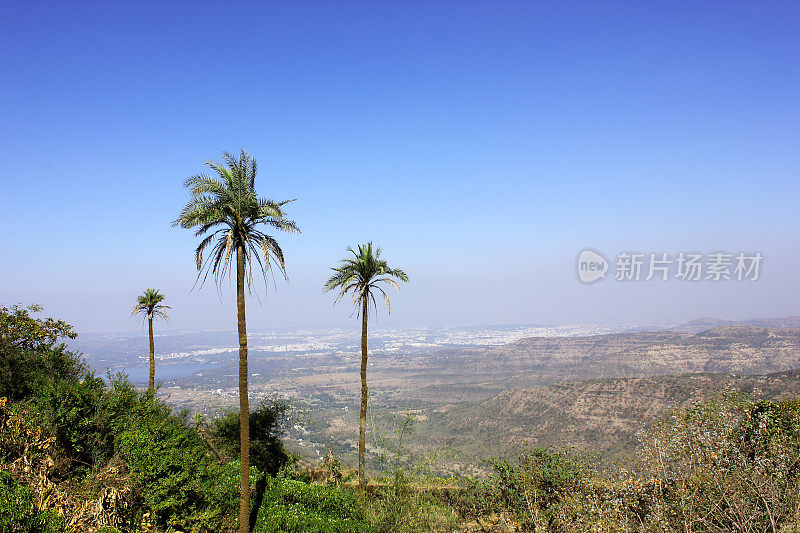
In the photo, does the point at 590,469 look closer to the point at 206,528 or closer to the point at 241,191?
the point at 206,528

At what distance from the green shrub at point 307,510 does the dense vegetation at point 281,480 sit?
5 centimetres

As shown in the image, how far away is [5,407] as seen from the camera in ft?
47.5

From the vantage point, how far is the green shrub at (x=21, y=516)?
8.54 meters

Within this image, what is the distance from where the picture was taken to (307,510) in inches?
616

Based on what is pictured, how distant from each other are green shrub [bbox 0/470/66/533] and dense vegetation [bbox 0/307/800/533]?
0.05 m

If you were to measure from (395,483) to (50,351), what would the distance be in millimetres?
18422

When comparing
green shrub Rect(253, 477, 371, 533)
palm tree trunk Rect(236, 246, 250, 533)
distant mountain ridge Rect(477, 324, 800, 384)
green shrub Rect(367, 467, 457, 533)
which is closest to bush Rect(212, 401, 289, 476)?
A: green shrub Rect(253, 477, 371, 533)

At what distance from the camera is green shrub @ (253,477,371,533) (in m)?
14.2

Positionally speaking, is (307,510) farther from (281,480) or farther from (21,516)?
(21,516)

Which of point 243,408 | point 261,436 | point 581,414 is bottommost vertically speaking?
point 581,414

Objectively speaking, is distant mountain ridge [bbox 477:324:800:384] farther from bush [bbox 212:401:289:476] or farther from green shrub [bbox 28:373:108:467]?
green shrub [bbox 28:373:108:467]

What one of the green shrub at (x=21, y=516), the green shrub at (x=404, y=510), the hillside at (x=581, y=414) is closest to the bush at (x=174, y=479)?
the green shrub at (x=21, y=516)

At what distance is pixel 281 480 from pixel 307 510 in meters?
2.76

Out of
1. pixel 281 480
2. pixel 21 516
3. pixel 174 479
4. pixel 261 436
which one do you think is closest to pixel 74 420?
pixel 174 479
